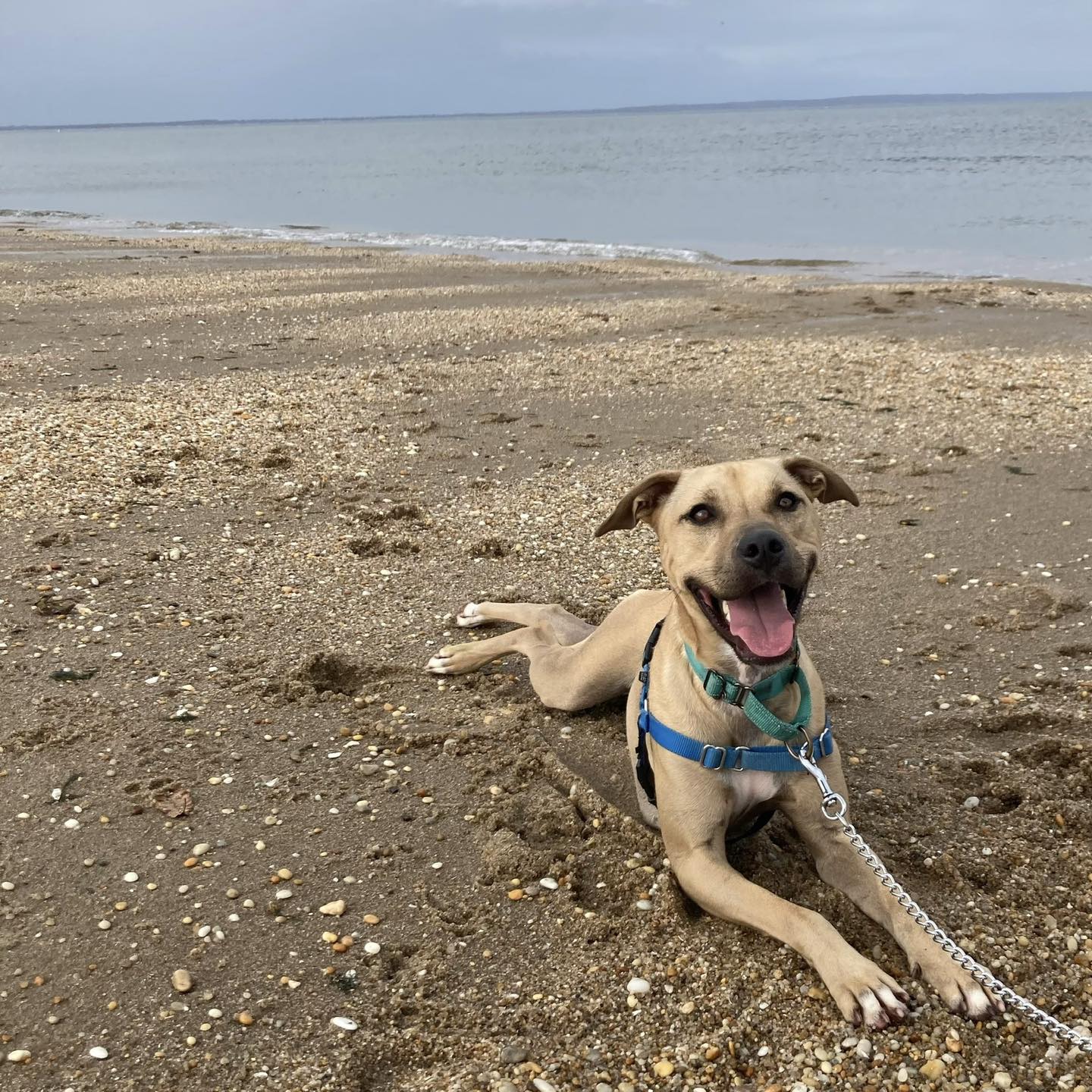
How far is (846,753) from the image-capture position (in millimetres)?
4609

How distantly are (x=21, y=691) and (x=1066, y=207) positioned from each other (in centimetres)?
2921

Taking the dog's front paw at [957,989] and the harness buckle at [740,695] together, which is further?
the harness buckle at [740,695]

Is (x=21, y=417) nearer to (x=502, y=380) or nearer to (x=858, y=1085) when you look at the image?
(x=502, y=380)

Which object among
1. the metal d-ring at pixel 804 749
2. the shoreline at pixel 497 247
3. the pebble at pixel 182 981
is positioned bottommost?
the pebble at pixel 182 981

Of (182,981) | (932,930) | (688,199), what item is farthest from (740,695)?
(688,199)

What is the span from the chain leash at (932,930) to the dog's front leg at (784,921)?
0.22m

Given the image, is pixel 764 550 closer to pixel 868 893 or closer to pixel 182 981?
pixel 868 893

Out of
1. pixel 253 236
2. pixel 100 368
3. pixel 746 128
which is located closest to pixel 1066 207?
Answer: pixel 253 236

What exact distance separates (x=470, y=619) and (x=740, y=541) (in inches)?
108

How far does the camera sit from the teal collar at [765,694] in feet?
11.7

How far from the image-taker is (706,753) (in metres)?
3.61

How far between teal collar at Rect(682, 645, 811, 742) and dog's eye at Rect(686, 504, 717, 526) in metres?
0.51

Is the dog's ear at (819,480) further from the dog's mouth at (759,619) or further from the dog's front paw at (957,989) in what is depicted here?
the dog's front paw at (957,989)

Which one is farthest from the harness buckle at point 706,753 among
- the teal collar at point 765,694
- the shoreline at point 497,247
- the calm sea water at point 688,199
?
the calm sea water at point 688,199
